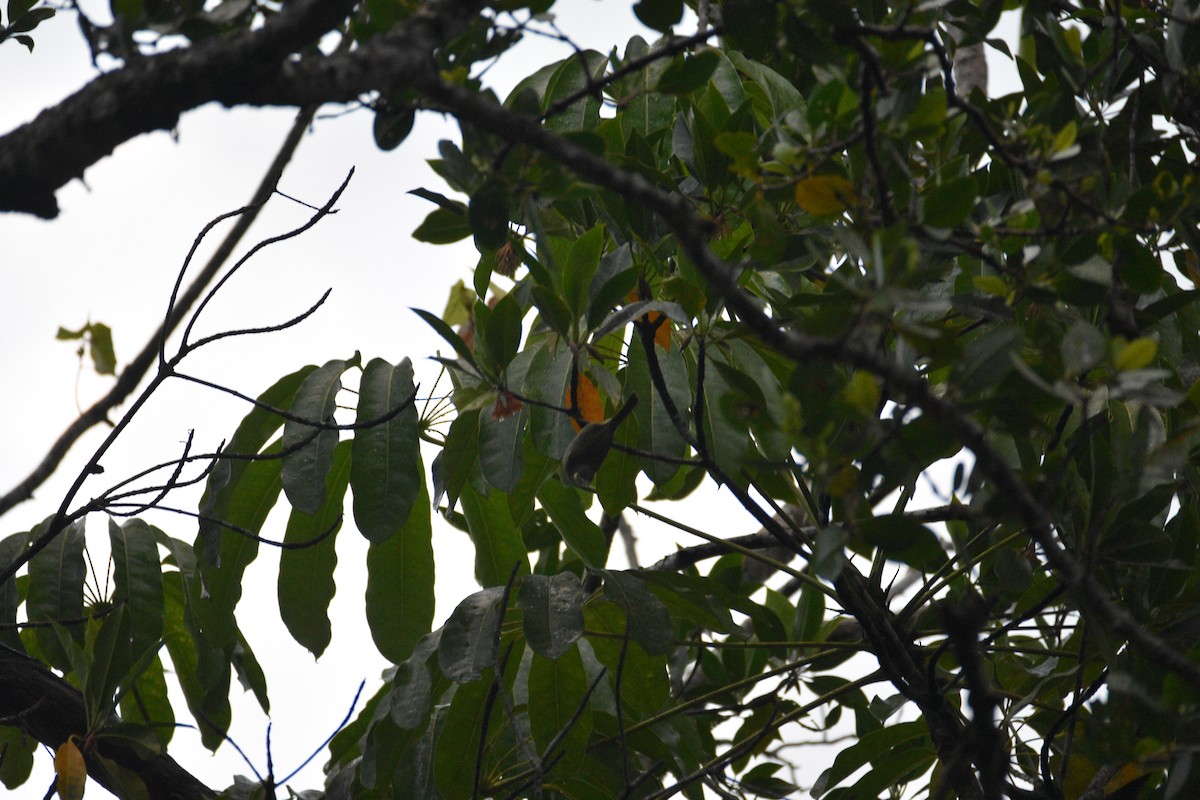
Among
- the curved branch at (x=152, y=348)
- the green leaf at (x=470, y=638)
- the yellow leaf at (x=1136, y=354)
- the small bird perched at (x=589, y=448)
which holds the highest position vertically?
the curved branch at (x=152, y=348)

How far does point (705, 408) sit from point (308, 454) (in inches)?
18.2

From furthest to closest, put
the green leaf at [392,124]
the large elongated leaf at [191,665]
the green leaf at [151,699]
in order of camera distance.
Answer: the green leaf at [151,699], the large elongated leaf at [191,665], the green leaf at [392,124]

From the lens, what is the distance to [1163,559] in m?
1.02

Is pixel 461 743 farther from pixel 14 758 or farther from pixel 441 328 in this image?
pixel 14 758

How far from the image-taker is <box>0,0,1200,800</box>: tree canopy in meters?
0.67

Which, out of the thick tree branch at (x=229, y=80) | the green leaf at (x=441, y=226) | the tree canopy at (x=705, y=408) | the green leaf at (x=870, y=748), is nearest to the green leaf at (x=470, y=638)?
the tree canopy at (x=705, y=408)

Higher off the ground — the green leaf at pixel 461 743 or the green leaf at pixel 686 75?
the green leaf at pixel 686 75

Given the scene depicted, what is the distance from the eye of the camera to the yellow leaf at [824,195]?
779 mm

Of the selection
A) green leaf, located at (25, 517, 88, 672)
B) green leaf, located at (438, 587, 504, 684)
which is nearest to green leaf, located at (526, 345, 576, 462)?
green leaf, located at (438, 587, 504, 684)

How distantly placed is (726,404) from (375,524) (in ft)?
1.82

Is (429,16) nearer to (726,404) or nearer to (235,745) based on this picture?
(726,404)

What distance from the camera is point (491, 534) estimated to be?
1501 millimetres

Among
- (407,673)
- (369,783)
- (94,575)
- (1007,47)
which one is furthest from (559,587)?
(1007,47)

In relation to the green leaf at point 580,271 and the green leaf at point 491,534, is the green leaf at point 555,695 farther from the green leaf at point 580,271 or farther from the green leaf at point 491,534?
the green leaf at point 580,271
